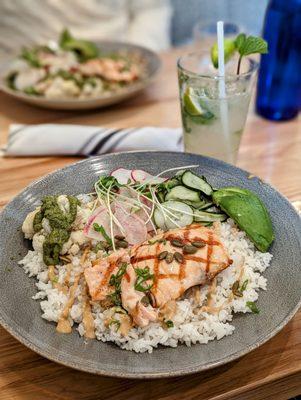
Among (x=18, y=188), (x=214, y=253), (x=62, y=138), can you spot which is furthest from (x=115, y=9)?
(x=214, y=253)

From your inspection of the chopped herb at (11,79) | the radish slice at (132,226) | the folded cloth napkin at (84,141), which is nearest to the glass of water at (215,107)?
the folded cloth napkin at (84,141)

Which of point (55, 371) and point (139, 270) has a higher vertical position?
point (139, 270)

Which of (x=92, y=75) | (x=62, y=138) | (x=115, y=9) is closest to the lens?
(x=62, y=138)

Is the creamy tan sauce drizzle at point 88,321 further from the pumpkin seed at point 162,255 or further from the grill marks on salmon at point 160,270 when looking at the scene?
the pumpkin seed at point 162,255

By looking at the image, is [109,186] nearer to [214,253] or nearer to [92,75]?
[214,253]

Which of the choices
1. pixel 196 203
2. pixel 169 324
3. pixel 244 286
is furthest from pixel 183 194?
pixel 169 324

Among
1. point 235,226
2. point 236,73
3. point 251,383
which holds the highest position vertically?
point 236,73
